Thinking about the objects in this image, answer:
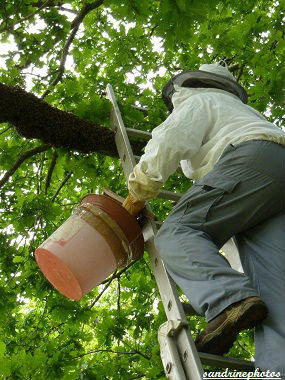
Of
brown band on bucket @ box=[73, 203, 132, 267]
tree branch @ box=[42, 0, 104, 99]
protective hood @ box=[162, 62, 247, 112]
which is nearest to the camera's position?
brown band on bucket @ box=[73, 203, 132, 267]

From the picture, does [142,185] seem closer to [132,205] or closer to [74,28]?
[132,205]

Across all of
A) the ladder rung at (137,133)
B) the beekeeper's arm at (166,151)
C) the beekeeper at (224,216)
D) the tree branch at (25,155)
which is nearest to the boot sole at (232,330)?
the beekeeper at (224,216)

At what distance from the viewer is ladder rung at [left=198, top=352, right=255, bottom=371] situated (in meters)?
2.25

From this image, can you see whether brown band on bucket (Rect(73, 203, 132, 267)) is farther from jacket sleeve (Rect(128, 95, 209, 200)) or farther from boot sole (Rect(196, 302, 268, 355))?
boot sole (Rect(196, 302, 268, 355))

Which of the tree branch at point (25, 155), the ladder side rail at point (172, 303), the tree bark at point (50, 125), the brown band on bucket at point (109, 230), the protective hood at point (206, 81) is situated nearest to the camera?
the ladder side rail at point (172, 303)

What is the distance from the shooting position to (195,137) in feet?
9.05

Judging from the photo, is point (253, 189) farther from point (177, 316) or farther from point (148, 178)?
point (177, 316)

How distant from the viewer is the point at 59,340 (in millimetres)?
4980

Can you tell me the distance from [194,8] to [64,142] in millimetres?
1861

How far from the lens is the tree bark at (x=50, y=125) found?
4004mm

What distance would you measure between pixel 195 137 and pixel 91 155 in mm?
1966

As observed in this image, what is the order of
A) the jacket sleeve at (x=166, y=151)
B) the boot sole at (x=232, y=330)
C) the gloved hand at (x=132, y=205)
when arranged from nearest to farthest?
the boot sole at (x=232, y=330) → the jacket sleeve at (x=166, y=151) → the gloved hand at (x=132, y=205)

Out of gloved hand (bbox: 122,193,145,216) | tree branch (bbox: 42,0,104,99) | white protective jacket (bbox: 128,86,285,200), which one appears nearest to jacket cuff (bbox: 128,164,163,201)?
white protective jacket (bbox: 128,86,285,200)

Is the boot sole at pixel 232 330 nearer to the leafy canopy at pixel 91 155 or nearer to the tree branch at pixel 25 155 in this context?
the leafy canopy at pixel 91 155
